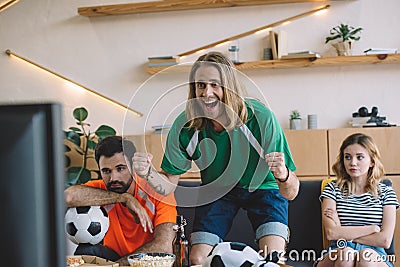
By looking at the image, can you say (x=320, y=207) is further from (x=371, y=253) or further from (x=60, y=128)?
(x=60, y=128)

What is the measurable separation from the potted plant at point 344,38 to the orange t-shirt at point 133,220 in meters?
1.75

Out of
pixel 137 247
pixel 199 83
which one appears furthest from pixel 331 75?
pixel 137 247

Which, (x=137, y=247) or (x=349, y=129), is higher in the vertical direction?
(x=349, y=129)

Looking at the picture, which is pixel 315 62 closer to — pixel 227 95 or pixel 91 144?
pixel 227 95

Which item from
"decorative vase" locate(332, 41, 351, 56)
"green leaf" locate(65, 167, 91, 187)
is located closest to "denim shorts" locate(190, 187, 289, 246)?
"green leaf" locate(65, 167, 91, 187)

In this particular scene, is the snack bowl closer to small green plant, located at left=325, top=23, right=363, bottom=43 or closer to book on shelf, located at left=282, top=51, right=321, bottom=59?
book on shelf, located at left=282, top=51, right=321, bottom=59

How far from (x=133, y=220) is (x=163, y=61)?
155cm

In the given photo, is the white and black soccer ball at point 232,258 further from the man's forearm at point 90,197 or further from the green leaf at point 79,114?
the green leaf at point 79,114

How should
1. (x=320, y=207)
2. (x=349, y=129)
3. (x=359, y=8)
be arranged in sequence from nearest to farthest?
(x=320, y=207) → (x=349, y=129) → (x=359, y=8)

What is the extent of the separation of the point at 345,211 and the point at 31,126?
3001mm

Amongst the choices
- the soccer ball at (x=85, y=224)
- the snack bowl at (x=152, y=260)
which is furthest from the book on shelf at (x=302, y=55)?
the snack bowl at (x=152, y=260)

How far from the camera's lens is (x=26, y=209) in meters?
0.42

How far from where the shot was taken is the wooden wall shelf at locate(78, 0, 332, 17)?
4469 millimetres

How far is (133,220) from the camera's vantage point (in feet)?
11.0
